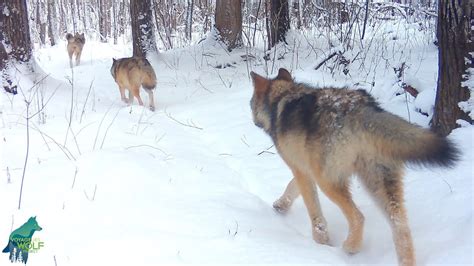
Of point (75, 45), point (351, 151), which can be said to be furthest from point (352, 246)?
point (75, 45)

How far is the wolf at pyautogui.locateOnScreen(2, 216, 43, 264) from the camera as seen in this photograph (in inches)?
92.9

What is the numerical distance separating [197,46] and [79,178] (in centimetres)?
849

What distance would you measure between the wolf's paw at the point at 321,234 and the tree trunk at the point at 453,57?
1.31m

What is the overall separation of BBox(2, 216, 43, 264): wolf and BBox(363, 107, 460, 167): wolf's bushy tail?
2086 millimetres

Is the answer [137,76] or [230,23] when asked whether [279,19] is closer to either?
[230,23]

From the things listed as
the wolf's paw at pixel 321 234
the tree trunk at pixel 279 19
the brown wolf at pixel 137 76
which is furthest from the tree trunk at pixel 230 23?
the wolf's paw at pixel 321 234

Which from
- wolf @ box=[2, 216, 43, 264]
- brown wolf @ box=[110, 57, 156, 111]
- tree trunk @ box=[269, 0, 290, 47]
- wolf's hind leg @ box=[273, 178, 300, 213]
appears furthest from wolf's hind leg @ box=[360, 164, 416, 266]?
tree trunk @ box=[269, 0, 290, 47]

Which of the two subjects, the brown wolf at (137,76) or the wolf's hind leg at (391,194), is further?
the brown wolf at (137,76)

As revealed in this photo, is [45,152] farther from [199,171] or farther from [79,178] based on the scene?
[199,171]

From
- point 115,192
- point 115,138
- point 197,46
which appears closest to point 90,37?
point 197,46

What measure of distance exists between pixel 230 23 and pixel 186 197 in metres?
8.36

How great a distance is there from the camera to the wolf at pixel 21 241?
2.36 meters

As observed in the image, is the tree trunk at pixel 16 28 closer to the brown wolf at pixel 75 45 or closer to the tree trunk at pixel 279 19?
the tree trunk at pixel 279 19

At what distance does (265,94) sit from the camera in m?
3.80
